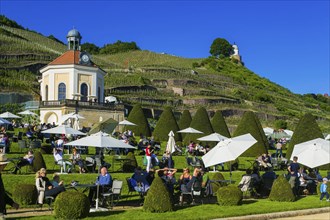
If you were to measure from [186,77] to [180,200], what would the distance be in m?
73.1

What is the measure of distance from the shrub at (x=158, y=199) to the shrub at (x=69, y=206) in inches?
77.5

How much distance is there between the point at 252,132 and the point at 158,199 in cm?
2023

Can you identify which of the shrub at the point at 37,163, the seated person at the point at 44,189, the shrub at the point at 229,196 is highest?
the shrub at the point at 37,163

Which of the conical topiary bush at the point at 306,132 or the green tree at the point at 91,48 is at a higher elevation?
the green tree at the point at 91,48

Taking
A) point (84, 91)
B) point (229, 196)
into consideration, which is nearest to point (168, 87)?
point (84, 91)

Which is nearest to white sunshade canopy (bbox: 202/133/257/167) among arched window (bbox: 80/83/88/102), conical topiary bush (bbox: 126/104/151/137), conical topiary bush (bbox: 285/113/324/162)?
conical topiary bush (bbox: 285/113/324/162)

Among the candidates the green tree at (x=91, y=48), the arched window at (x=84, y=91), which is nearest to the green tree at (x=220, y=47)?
the green tree at (x=91, y=48)

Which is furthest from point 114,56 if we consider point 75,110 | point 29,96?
point 75,110

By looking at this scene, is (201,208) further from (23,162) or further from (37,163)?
(23,162)

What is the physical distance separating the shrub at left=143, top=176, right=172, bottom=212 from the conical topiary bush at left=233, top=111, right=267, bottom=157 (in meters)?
18.8

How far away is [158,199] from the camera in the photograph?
519 inches

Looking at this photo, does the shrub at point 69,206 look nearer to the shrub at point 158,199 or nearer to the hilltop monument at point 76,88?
the shrub at point 158,199

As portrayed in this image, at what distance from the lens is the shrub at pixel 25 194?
1421 cm

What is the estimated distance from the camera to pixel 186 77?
87625mm
